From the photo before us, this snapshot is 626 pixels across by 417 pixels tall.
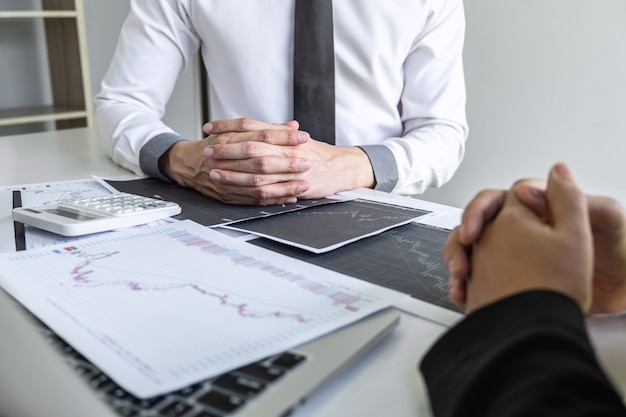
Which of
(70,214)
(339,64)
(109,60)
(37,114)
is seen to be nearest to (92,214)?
(70,214)

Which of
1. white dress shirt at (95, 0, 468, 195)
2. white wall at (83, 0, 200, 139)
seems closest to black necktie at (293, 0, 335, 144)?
white dress shirt at (95, 0, 468, 195)

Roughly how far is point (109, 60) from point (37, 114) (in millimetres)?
517

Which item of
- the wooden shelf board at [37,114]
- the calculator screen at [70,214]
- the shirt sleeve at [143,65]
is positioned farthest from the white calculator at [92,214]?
the wooden shelf board at [37,114]

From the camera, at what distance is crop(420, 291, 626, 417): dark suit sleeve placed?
25 centimetres

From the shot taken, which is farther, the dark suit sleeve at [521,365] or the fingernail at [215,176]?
the fingernail at [215,176]

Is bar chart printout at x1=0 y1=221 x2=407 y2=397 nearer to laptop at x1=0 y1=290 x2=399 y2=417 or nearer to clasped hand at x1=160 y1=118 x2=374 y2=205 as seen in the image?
laptop at x1=0 y1=290 x2=399 y2=417

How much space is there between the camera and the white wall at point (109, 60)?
2.47 metres

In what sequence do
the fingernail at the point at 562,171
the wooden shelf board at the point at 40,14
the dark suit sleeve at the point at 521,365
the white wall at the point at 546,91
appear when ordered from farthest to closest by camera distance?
1. the wooden shelf board at the point at 40,14
2. the white wall at the point at 546,91
3. the fingernail at the point at 562,171
4. the dark suit sleeve at the point at 521,365

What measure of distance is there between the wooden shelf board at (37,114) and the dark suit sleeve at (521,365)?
2172mm

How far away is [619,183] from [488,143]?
0.43m

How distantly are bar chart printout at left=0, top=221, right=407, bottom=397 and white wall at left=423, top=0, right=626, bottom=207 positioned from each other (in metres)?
1.43

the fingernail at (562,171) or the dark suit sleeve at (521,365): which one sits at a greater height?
the fingernail at (562,171)

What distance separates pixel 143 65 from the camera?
1.04 metres

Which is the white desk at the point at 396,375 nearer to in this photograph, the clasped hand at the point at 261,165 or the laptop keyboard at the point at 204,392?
the laptop keyboard at the point at 204,392
